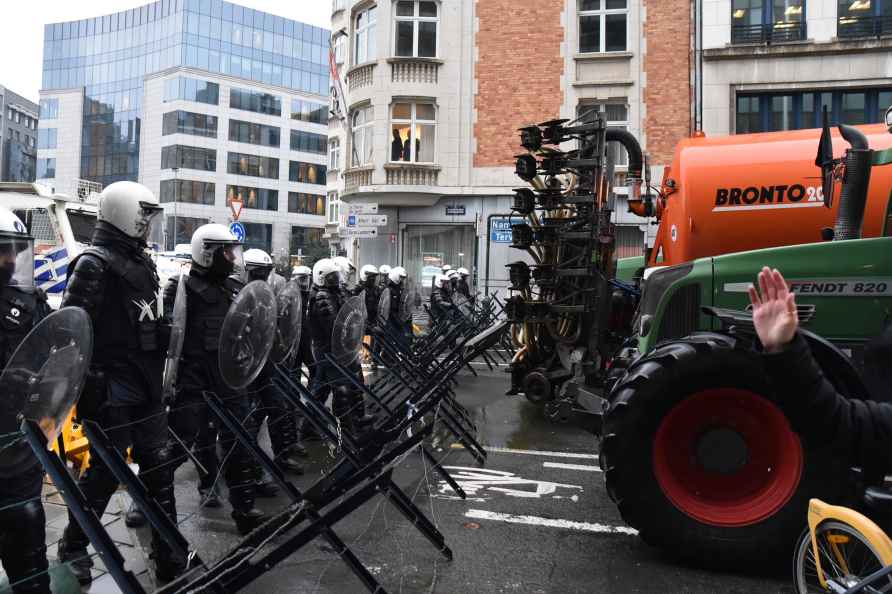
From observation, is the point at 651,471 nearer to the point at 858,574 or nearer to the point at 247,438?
the point at 858,574

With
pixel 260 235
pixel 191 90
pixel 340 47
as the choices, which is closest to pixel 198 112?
pixel 191 90

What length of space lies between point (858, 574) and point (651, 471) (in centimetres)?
151

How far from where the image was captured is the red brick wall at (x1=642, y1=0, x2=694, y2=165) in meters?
20.3

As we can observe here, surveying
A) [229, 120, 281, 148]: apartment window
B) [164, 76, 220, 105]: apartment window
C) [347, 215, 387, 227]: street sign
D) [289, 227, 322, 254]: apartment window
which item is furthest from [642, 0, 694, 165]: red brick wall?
[164, 76, 220, 105]: apartment window

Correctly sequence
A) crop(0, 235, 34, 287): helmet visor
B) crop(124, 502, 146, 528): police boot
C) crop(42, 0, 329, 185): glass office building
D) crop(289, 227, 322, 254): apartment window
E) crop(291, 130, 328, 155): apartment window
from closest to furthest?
crop(0, 235, 34, 287): helmet visor < crop(124, 502, 146, 528): police boot < crop(289, 227, 322, 254): apartment window < crop(42, 0, 329, 185): glass office building < crop(291, 130, 328, 155): apartment window

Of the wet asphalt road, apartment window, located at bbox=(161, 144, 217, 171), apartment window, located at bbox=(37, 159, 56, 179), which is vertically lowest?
the wet asphalt road

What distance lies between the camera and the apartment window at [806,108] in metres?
18.6

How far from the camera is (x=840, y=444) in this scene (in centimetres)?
222

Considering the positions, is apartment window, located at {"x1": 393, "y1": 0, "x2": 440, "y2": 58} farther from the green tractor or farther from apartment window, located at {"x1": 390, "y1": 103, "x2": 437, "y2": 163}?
the green tractor

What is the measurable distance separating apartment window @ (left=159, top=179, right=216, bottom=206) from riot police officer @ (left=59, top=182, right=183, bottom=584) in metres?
59.1

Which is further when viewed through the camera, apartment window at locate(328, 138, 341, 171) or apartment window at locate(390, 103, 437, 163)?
apartment window at locate(328, 138, 341, 171)

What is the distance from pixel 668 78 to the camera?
67.1ft

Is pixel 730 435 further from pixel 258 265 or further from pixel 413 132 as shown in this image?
pixel 413 132

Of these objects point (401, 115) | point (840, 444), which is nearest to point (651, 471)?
point (840, 444)
